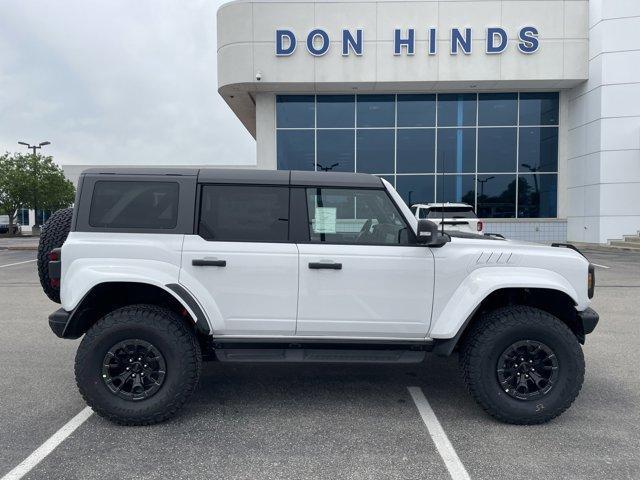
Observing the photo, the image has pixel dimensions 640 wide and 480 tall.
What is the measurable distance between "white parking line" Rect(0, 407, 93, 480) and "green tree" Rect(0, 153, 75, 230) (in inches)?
1451

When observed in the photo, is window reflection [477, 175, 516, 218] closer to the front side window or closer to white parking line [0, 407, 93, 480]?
the front side window

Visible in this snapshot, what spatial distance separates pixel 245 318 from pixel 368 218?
4.05 feet

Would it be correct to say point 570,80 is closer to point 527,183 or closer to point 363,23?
point 527,183

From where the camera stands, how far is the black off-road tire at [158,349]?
12.3 feet

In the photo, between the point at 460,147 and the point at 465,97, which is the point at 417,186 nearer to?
the point at 460,147

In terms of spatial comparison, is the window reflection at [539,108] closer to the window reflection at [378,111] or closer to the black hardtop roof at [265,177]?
the window reflection at [378,111]

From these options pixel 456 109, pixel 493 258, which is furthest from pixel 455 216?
pixel 456 109

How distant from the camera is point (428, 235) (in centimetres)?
380

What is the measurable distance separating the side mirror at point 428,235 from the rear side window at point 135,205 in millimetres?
1875

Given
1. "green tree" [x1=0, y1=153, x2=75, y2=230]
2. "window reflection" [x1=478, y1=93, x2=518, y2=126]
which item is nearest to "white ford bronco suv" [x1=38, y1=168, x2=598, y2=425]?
"window reflection" [x1=478, y1=93, x2=518, y2=126]

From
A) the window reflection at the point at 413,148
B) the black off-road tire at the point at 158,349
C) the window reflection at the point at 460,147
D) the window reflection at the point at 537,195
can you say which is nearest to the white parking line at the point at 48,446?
the black off-road tire at the point at 158,349

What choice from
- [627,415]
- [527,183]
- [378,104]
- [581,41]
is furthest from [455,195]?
[627,415]

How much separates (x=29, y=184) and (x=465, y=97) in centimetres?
3022

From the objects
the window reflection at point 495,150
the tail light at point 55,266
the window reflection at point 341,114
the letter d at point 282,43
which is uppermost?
the letter d at point 282,43
